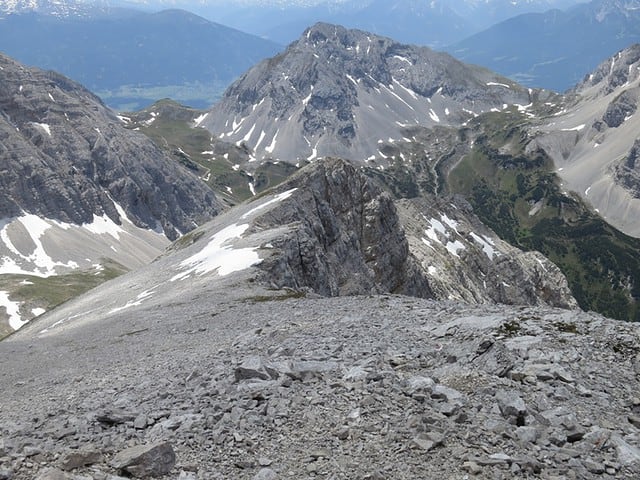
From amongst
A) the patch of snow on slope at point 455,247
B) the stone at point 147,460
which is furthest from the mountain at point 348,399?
the patch of snow on slope at point 455,247

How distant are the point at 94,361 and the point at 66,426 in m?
18.0

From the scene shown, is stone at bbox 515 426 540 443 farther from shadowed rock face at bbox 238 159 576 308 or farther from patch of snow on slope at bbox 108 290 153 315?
patch of snow on slope at bbox 108 290 153 315

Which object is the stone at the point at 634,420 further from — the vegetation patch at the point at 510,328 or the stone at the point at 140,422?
the stone at the point at 140,422

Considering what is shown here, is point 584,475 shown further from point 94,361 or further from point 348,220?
point 348,220

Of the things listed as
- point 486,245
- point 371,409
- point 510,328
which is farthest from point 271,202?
point 486,245

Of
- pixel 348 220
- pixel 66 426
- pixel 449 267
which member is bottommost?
pixel 449 267

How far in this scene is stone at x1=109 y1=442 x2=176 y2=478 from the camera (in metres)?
12.0

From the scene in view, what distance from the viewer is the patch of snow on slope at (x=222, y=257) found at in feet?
177

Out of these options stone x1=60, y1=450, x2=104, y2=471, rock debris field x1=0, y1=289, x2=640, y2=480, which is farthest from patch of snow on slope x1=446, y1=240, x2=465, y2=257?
stone x1=60, y1=450, x2=104, y2=471

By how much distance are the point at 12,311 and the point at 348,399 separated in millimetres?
135036

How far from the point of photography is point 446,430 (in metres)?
13.2

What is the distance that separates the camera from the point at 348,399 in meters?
15.1

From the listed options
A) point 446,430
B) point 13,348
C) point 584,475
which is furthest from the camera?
point 13,348

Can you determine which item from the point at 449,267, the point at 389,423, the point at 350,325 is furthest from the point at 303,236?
the point at 449,267
